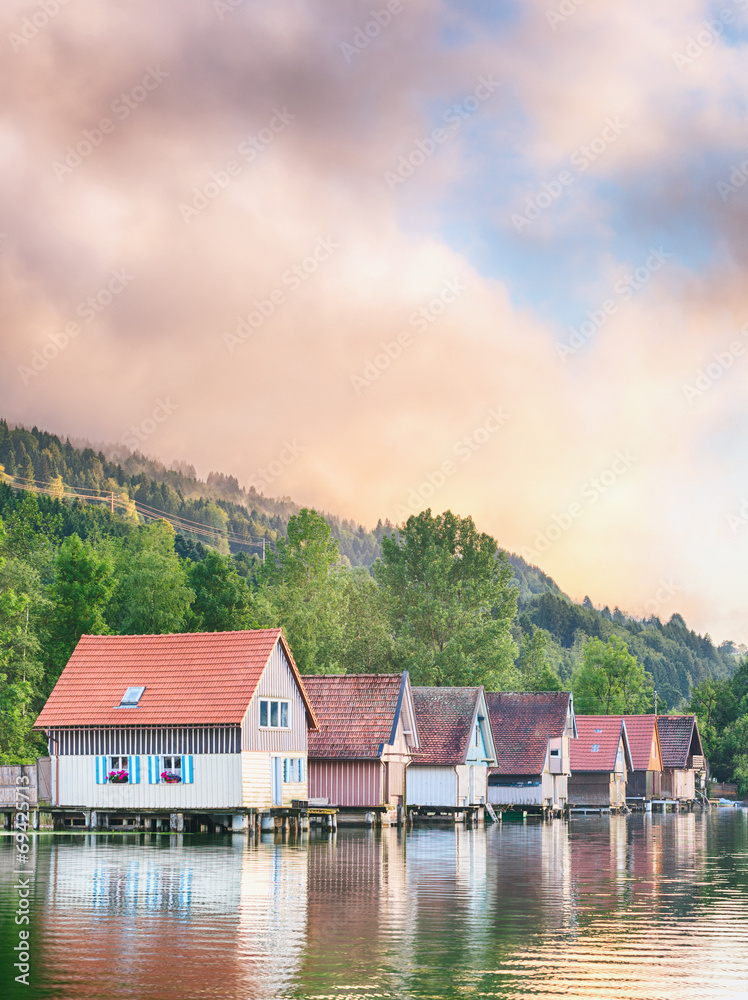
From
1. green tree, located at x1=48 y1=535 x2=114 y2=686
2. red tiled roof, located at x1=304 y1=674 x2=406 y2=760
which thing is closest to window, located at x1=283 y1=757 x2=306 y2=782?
red tiled roof, located at x1=304 y1=674 x2=406 y2=760

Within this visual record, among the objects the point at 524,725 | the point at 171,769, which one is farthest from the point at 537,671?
the point at 171,769

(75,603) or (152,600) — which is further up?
(152,600)

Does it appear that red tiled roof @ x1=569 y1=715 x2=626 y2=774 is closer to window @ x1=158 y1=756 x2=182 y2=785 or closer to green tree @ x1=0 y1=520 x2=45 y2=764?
green tree @ x1=0 y1=520 x2=45 y2=764

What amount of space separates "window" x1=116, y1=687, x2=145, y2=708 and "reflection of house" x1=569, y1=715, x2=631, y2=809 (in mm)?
44886

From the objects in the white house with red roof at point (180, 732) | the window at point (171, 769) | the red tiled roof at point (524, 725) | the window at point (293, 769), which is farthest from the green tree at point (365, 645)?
the window at point (171, 769)

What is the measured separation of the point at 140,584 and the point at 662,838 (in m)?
40.2

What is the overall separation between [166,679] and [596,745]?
4621 centimetres

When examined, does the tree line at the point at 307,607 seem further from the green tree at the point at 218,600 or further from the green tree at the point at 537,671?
the green tree at the point at 537,671

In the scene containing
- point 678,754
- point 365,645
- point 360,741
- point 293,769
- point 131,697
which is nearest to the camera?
point 131,697

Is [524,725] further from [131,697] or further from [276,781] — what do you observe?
[131,697]

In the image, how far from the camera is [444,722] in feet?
232

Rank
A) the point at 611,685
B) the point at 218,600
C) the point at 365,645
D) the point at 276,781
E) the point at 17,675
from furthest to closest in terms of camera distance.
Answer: the point at 611,685, the point at 365,645, the point at 218,600, the point at 17,675, the point at 276,781

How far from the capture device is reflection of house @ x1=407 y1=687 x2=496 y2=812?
68.8 metres

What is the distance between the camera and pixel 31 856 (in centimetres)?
3797
